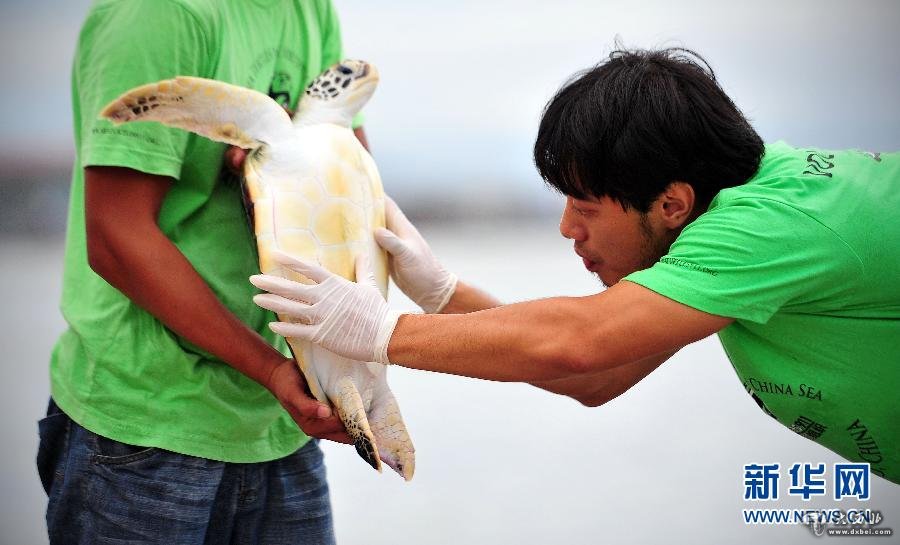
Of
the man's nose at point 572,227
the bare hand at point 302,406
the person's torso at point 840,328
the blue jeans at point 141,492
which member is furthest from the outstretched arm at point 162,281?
the person's torso at point 840,328

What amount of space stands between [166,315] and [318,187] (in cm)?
25

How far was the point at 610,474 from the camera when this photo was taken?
111 inches

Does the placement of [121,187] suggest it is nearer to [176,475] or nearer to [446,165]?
[176,475]

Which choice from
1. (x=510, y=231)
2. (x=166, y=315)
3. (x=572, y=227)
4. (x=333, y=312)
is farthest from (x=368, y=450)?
(x=510, y=231)

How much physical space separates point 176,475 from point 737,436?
2.41 metres

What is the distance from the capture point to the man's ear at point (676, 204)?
1.17m

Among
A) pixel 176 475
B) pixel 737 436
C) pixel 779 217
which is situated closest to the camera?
pixel 779 217

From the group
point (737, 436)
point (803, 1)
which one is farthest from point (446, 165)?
point (737, 436)

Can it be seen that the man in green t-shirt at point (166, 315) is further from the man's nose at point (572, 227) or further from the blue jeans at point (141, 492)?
the man's nose at point (572, 227)

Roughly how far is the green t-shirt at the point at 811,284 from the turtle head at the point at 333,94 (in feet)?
1.61

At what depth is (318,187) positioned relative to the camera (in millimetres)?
1196

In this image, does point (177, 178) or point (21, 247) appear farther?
point (21, 247)

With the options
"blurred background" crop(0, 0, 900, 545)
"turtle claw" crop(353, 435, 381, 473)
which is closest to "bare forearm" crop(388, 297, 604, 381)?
"turtle claw" crop(353, 435, 381, 473)

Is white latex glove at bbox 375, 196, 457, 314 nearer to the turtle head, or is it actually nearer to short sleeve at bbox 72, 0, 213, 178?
the turtle head
